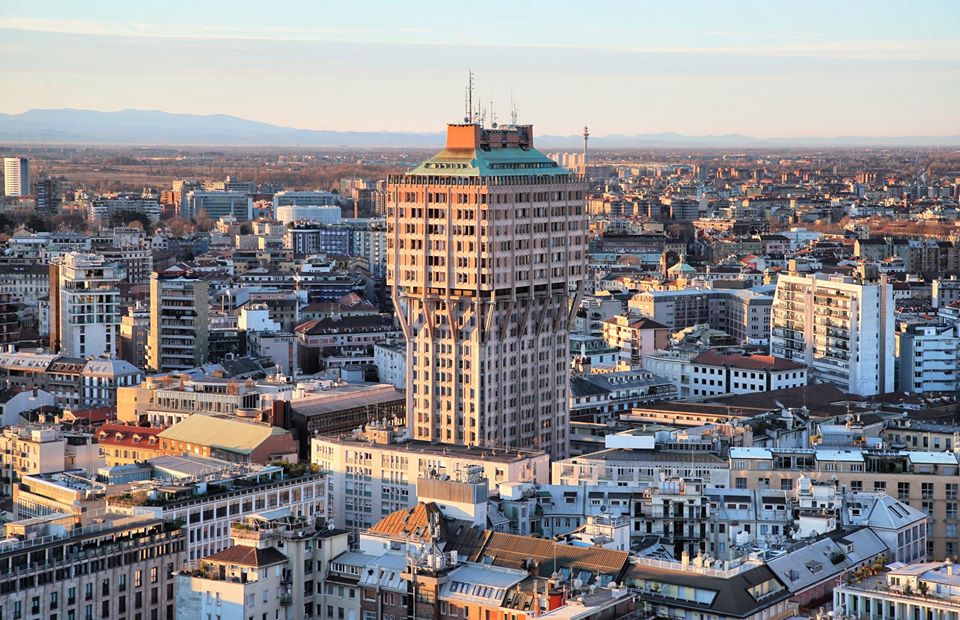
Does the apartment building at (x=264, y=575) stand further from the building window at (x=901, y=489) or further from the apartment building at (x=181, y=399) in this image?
the apartment building at (x=181, y=399)

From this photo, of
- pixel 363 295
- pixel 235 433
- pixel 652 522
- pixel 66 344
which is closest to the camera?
pixel 652 522

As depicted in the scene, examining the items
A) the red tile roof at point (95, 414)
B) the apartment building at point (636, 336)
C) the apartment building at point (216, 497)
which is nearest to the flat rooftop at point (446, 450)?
the apartment building at point (216, 497)

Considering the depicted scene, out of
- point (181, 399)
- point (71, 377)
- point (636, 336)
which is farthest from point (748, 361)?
point (71, 377)

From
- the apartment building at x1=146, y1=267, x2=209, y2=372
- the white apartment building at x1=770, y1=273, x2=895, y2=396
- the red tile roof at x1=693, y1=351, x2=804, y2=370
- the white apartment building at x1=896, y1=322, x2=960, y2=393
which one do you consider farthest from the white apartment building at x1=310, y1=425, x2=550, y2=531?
the white apartment building at x1=896, y1=322, x2=960, y2=393

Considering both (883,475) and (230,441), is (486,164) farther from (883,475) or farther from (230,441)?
(883,475)

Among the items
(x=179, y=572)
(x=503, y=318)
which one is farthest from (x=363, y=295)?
(x=179, y=572)

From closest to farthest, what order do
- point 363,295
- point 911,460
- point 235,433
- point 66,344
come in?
point 911,460
point 235,433
point 66,344
point 363,295

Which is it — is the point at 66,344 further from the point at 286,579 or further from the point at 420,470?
the point at 286,579
